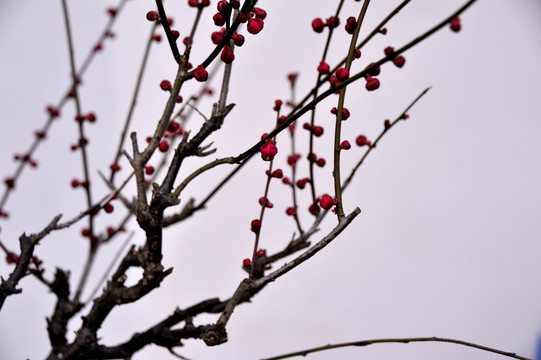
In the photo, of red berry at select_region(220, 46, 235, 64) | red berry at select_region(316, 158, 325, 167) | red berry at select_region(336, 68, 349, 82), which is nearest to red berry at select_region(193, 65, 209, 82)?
red berry at select_region(220, 46, 235, 64)

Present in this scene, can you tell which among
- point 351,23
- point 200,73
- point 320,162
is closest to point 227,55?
point 200,73

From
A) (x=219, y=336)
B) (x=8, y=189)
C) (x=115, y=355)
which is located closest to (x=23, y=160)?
(x=8, y=189)

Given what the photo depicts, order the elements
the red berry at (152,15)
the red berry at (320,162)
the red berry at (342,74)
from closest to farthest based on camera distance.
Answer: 1. the red berry at (342,74)
2. the red berry at (152,15)
3. the red berry at (320,162)

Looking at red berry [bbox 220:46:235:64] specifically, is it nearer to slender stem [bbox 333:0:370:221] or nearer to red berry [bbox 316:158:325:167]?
slender stem [bbox 333:0:370:221]

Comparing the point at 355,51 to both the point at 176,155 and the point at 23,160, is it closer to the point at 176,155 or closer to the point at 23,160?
the point at 176,155

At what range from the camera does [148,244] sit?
0.57 metres

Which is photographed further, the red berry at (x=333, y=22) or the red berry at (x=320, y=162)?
the red berry at (x=320, y=162)

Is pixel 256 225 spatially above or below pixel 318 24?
below

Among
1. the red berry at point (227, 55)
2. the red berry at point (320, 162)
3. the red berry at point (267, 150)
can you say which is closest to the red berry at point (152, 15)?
the red berry at point (227, 55)

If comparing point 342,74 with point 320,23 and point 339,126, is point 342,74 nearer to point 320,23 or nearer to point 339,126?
point 339,126

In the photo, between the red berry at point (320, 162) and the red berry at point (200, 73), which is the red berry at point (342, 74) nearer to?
the red berry at point (200, 73)

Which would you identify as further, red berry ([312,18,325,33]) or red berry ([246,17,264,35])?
red berry ([312,18,325,33])

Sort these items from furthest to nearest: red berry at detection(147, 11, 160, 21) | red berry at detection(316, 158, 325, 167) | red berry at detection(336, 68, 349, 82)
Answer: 1. red berry at detection(316, 158, 325, 167)
2. red berry at detection(147, 11, 160, 21)
3. red berry at detection(336, 68, 349, 82)

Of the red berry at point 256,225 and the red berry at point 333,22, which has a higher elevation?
the red berry at point 333,22
